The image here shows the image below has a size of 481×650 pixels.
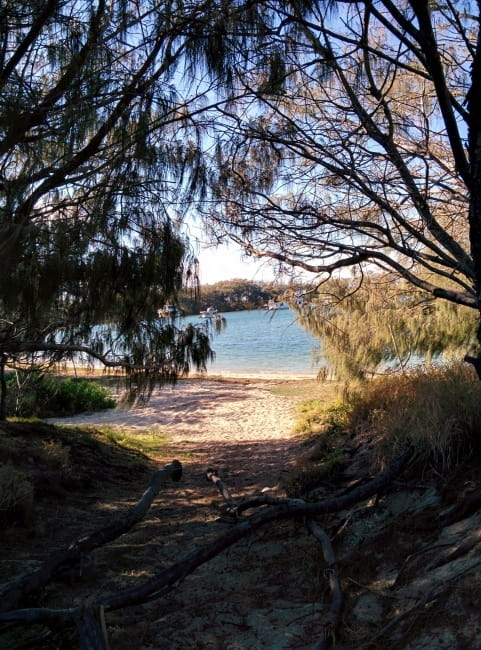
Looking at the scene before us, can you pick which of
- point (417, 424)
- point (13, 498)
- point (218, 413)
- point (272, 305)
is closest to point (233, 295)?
point (272, 305)

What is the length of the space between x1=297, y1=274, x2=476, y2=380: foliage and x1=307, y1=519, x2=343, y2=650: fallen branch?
198 inches

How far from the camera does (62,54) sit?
3.86 meters

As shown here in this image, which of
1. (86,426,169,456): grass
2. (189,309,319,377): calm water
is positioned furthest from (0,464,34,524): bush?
(189,309,319,377): calm water

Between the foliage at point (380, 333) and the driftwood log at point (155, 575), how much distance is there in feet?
15.0

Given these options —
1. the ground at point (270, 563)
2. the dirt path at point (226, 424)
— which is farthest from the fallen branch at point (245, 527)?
the dirt path at point (226, 424)

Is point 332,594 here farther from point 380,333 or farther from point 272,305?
point 380,333

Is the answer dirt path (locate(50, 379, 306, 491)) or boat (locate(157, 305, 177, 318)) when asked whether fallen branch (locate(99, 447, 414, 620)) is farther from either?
dirt path (locate(50, 379, 306, 491))

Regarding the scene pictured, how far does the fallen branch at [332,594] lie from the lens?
2.60 m

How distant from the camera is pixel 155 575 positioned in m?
3.11

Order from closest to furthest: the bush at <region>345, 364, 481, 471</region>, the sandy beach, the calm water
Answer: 1. the bush at <region>345, 364, 481, 471</region>
2. the sandy beach
3. the calm water

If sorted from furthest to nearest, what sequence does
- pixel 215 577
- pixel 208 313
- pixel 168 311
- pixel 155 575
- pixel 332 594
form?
pixel 208 313 → pixel 168 311 → pixel 215 577 → pixel 155 575 → pixel 332 594

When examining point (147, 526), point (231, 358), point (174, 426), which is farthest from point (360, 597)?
point (231, 358)

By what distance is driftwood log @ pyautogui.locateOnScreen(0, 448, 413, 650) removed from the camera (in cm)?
254

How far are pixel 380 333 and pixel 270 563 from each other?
6051 mm
